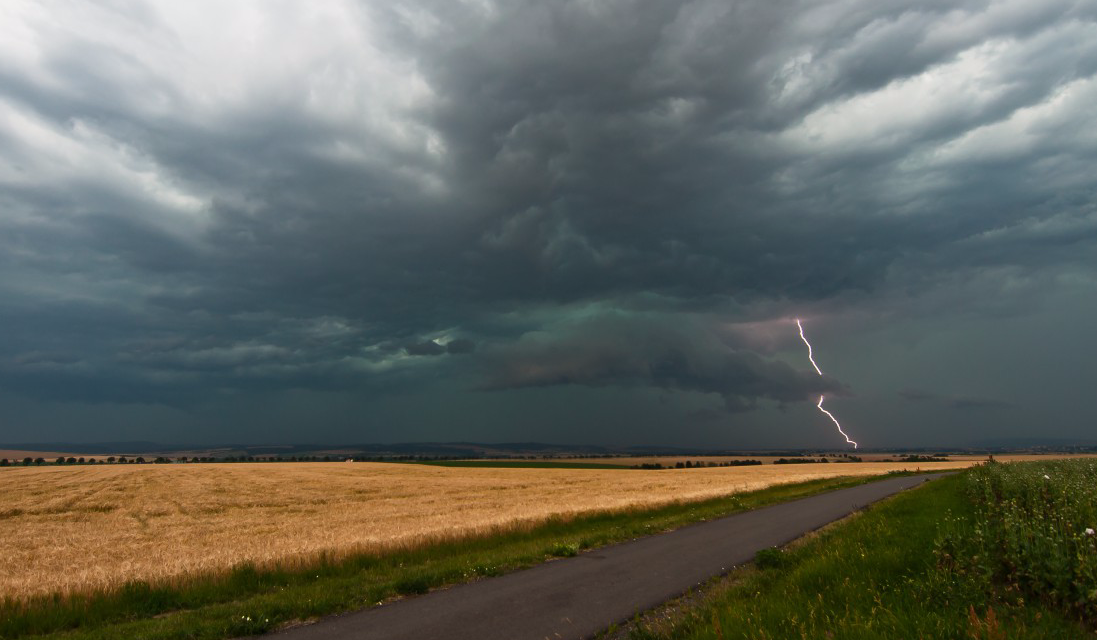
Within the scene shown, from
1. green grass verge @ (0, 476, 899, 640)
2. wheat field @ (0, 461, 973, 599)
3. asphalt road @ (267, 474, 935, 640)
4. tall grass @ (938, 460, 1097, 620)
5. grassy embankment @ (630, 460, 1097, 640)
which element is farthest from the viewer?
wheat field @ (0, 461, 973, 599)

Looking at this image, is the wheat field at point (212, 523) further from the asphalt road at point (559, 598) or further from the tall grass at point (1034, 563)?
the tall grass at point (1034, 563)

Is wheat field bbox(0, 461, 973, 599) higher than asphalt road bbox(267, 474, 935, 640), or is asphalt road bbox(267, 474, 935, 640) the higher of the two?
asphalt road bbox(267, 474, 935, 640)

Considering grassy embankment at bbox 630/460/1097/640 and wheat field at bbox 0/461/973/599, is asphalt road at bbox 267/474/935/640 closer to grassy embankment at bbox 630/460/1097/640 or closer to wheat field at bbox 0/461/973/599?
grassy embankment at bbox 630/460/1097/640

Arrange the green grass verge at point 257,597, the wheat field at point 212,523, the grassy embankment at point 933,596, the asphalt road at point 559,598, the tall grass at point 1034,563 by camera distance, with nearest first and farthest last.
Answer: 1. the grassy embankment at point 933,596
2. the tall grass at point 1034,563
3. the asphalt road at point 559,598
4. the green grass verge at point 257,597
5. the wheat field at point 212,523

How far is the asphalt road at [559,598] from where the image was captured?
952 centimetres

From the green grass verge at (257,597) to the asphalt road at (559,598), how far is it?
716 mm

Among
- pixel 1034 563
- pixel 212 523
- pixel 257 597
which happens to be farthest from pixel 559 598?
pixel 212 523

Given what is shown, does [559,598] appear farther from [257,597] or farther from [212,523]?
[212,523]

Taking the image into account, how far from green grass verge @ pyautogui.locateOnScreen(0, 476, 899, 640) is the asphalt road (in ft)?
2.35

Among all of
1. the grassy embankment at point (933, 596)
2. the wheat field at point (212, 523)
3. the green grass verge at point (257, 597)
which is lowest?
the wheat field at point (212, 523)

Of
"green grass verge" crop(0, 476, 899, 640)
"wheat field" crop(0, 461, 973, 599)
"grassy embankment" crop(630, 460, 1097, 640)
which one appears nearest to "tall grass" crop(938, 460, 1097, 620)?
"grassy embankment" crop(630, 460, 1097, 640)

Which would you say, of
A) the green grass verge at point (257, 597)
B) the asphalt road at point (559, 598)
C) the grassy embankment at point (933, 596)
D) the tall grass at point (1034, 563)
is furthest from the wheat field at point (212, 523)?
the tall grass at point (1034, 563)

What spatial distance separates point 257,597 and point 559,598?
6663 millimetres

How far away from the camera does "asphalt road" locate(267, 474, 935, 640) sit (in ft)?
31.2
